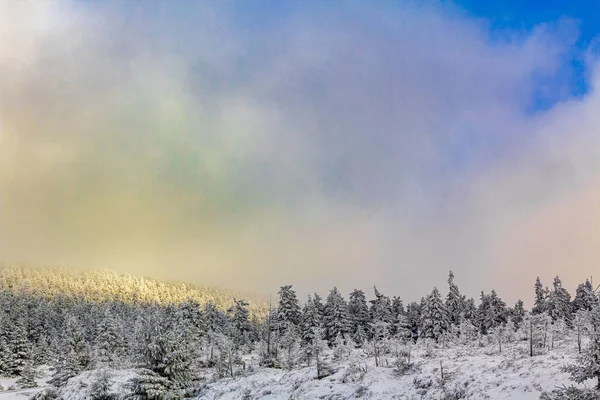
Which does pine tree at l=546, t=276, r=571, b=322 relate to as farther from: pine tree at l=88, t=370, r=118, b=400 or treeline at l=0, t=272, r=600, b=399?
pine tree at l=88, t=370, r=118, b=400

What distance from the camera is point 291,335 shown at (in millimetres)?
70438

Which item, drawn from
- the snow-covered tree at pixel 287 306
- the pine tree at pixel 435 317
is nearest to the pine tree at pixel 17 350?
the snow-covered tree at pixel 287 306

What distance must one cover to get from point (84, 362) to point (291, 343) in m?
33.2

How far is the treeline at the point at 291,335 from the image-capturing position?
42.8m

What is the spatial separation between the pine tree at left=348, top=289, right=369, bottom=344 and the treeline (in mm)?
229

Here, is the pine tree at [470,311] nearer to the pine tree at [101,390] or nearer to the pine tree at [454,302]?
the pine tree at [454,302]

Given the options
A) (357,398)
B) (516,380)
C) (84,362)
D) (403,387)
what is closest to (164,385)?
(357,398)

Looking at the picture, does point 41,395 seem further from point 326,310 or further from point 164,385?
point 326,310

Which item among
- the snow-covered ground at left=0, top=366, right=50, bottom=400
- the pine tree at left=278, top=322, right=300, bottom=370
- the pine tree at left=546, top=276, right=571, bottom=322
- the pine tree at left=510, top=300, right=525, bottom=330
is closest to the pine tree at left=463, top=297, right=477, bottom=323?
the pine tree at left=510, top=300, right=525, bottom=330

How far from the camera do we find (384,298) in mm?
Result: 94812

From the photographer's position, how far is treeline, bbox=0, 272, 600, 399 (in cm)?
4278

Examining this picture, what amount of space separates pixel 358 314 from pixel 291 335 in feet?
95.0

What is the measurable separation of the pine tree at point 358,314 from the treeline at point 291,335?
23cm

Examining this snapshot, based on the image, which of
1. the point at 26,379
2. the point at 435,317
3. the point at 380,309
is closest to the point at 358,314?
the point at 380,309
